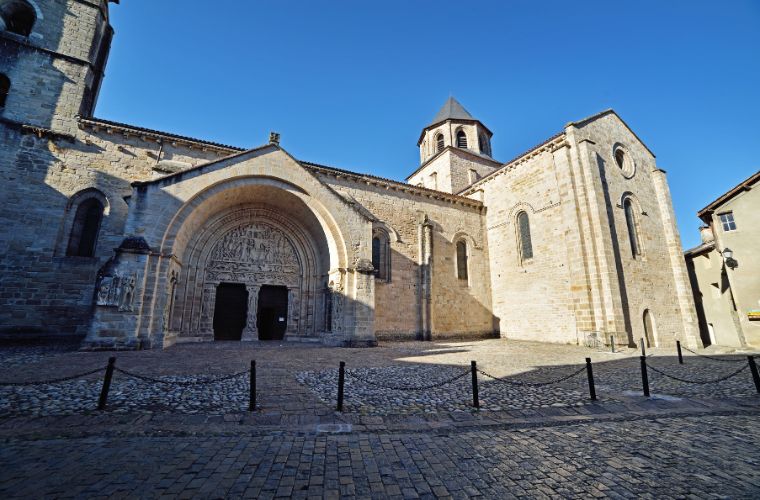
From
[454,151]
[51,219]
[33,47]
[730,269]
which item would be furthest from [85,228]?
[730,269]

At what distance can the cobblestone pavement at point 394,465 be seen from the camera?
2646mm

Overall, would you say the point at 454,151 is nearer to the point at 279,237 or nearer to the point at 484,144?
the point at 484,144

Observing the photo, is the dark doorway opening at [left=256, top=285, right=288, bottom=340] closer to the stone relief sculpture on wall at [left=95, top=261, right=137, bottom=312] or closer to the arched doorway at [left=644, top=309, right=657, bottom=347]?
the stone relief sculpture on wall at [left=95, top=261, right=137, bottom=312]

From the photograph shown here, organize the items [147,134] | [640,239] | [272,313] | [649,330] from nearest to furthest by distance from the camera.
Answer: [147,134]
[649,330]
[272,313]
[640,239]

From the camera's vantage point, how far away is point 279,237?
51.8 ft

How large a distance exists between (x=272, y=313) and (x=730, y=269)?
76.8 feet

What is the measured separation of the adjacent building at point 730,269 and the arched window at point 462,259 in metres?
12.5

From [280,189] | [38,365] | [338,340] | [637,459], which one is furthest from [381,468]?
[280,189]

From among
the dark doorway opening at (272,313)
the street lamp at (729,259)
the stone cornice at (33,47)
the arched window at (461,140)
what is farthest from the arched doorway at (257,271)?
the street lamp at (729,259)

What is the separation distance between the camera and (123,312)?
990 cm

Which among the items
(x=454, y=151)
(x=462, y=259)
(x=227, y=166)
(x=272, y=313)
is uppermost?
(x=454, y=151)

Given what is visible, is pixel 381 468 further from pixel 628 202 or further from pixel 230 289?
pixel 628 202

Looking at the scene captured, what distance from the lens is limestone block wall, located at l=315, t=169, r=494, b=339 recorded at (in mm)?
16484

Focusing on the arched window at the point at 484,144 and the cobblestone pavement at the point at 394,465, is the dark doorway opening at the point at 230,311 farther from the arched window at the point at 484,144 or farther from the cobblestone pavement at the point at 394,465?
the arched window at the point at 484,144
